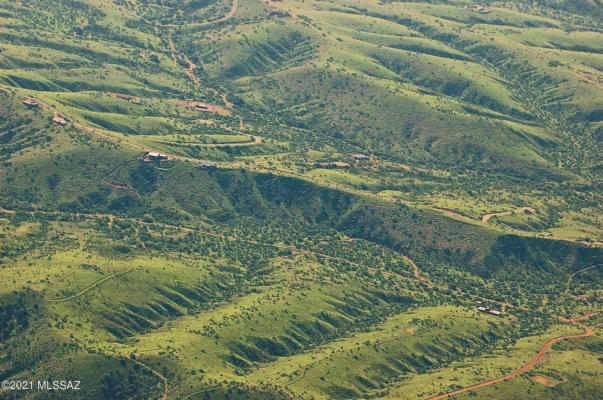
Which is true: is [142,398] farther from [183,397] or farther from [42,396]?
[42,396]

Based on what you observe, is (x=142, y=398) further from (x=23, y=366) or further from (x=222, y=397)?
(x=23, y=366)

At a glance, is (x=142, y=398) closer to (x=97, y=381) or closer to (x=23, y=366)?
(x=97, y=381)

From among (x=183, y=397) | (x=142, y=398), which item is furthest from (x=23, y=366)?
(x=183, y=397)

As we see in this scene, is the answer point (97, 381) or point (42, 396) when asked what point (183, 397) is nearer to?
point (97, 381)

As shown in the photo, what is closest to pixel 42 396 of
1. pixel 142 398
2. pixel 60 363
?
pixel 60 363

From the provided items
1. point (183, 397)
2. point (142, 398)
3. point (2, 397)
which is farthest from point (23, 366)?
point (183, 397)

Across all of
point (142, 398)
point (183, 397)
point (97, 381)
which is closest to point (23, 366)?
point (97, 381)
